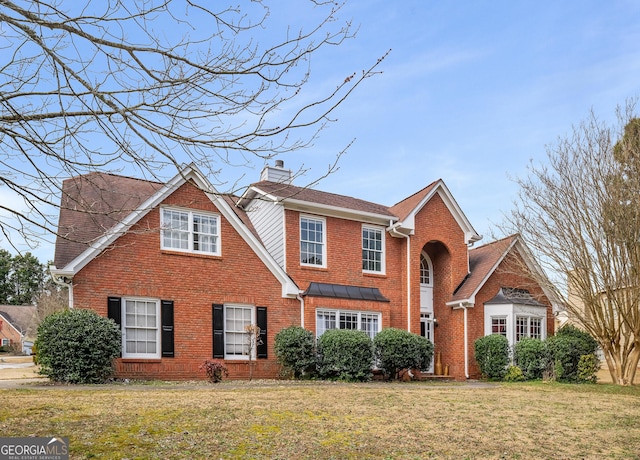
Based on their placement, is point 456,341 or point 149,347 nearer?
point 149,347

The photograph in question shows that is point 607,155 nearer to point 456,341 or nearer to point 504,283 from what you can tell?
point 504,283

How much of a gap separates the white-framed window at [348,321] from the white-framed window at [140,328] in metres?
5.96

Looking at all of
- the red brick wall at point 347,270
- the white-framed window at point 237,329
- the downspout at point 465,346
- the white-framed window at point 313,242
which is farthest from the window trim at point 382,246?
the white-framed window at point 237,329

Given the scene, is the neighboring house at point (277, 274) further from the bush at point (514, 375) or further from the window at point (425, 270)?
the bush at point (514, 375)

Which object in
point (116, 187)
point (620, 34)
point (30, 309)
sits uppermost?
point (620, 34)

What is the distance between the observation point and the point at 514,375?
21781mm

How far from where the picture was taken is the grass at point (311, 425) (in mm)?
7320

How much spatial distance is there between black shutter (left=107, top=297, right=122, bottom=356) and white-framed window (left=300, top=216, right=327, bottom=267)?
7137mm

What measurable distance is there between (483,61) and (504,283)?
14787mm

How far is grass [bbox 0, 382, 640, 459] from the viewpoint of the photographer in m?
7.32

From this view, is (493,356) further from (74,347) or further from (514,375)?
(74,347)

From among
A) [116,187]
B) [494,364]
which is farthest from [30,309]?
[494,364]

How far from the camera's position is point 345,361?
18.9 metres

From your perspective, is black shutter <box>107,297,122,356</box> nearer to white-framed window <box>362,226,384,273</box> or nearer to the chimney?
the chimney
